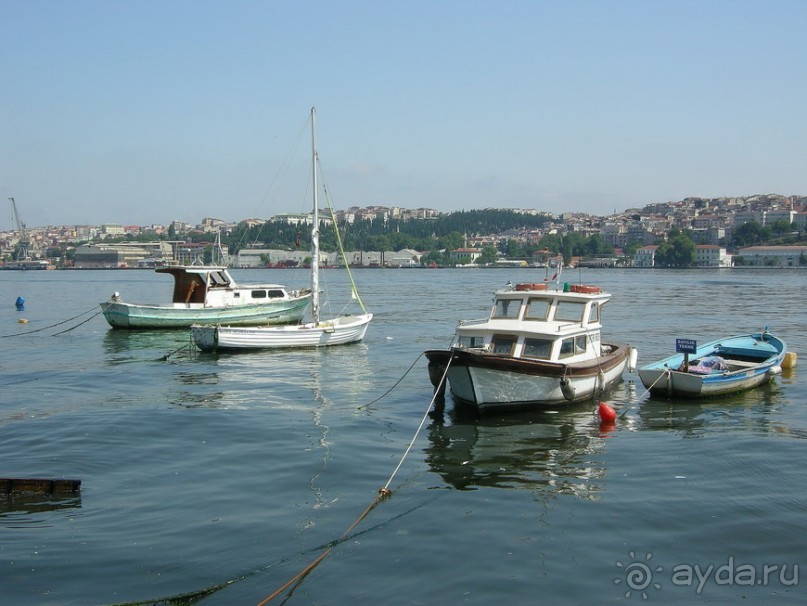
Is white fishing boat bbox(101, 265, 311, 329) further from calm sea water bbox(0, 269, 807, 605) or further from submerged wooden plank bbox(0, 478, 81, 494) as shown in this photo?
submerged wooden plank bbox(0, 478, 81, 494)

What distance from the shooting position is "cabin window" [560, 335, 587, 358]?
19.8 m

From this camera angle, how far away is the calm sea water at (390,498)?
33.1 ft

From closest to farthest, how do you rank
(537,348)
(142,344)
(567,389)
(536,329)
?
(567,389) → (537,348) → (536,329) → (142,344)

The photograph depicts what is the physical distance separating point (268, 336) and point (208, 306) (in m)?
9.89

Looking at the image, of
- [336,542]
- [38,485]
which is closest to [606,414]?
[336,542]

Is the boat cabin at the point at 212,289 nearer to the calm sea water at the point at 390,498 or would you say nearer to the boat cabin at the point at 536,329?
the calm sea water at the point at 390,498

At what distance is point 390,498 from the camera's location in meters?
13.2

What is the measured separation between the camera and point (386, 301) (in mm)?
71938

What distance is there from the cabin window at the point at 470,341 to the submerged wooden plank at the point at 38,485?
10048mm

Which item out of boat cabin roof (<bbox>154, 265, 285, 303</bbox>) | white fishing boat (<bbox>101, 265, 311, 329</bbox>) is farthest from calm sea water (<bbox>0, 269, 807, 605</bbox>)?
boat cabin roof (<bbox>154, 265, 285, 303</bbox>)

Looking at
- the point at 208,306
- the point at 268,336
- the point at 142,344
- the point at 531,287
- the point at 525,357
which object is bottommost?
the point at 142,344

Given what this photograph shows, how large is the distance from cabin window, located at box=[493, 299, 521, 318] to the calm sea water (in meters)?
3.04

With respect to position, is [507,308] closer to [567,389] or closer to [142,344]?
[567,389]

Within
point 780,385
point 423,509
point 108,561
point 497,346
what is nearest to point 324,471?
point 423,509
